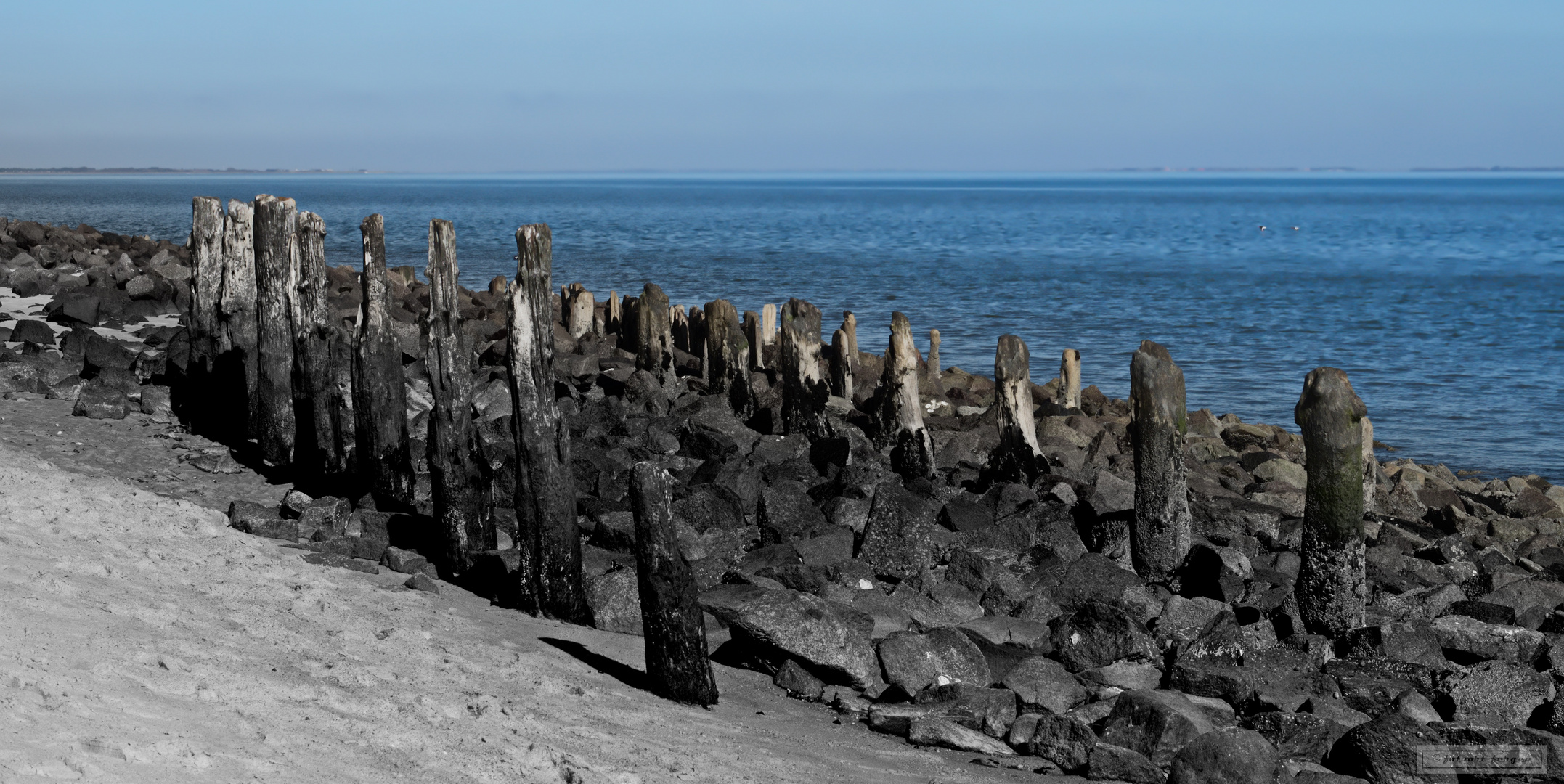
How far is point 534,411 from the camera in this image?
361 inches

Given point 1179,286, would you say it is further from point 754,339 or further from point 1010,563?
point 1010,563

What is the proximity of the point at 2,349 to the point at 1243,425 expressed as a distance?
16.5m

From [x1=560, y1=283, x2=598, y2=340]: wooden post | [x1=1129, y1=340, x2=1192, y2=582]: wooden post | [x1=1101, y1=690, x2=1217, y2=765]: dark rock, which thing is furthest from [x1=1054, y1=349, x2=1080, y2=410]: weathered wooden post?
[x1=1101, y1=690, x2=1217, y2=765]: dark rock

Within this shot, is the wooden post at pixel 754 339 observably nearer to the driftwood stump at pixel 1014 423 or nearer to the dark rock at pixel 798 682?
the driftwood stump at pixel 1014 423

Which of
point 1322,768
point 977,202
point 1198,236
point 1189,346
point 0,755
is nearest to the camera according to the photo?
point 0,755

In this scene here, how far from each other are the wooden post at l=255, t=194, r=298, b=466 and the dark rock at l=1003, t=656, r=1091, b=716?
7.83m

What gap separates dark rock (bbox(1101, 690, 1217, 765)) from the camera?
732 centimetres

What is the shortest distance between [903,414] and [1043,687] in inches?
248

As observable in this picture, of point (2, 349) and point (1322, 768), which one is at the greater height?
point (2, 349)

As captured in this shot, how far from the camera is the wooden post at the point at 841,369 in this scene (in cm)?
1727

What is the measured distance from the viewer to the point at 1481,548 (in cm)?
1250

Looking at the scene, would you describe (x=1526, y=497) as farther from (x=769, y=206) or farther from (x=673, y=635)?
(x=769, y=206)

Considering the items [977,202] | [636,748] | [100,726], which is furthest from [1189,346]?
[977,202]

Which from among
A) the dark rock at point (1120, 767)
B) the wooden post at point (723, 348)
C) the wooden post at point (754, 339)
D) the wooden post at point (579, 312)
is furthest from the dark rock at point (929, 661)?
the wooden post at point (579, 312)
